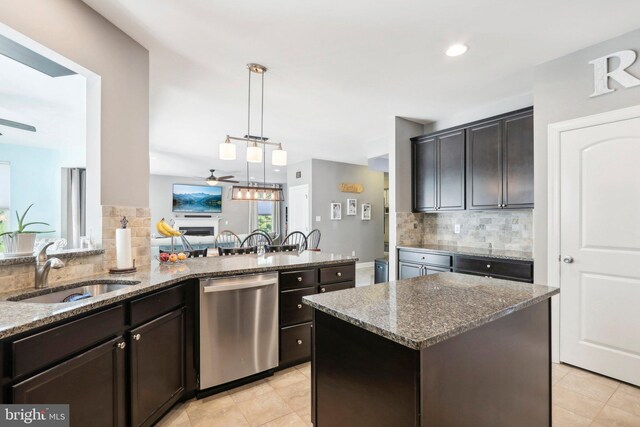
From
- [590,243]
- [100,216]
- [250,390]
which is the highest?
[100,216]

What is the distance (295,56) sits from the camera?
263 cm

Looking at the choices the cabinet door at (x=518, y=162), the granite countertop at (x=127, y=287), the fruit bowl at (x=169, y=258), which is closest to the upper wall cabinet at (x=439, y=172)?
the cabinet door at (x=518, y=162)

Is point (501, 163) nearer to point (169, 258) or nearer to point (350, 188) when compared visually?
point (169, 258)

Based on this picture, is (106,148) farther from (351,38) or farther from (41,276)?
(351,38)

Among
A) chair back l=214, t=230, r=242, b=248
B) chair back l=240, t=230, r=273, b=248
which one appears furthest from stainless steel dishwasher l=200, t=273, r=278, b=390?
chair back l=214, t=230, r=242, b=248

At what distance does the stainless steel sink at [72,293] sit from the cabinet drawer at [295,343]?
4.17 feet

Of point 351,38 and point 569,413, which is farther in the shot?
point 351,38

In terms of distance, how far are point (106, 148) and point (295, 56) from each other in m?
1.64

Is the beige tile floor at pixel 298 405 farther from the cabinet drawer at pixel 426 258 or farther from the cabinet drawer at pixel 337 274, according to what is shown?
the cabinet drawer at pixel 426 258

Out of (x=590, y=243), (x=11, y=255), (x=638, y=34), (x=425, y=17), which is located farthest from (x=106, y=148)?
(x=638, y=34)

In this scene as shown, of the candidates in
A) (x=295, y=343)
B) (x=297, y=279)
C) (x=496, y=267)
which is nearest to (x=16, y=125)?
(x=297, y=279)

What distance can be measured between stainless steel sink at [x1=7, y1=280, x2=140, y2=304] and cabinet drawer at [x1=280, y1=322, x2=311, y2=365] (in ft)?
4.17

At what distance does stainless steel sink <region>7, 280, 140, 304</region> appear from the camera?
158 cm

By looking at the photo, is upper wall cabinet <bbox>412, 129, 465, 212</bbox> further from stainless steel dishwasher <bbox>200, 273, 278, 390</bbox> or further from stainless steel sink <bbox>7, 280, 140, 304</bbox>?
stainless steel sink <bbox>7, 280, 140, 304</bbox>
